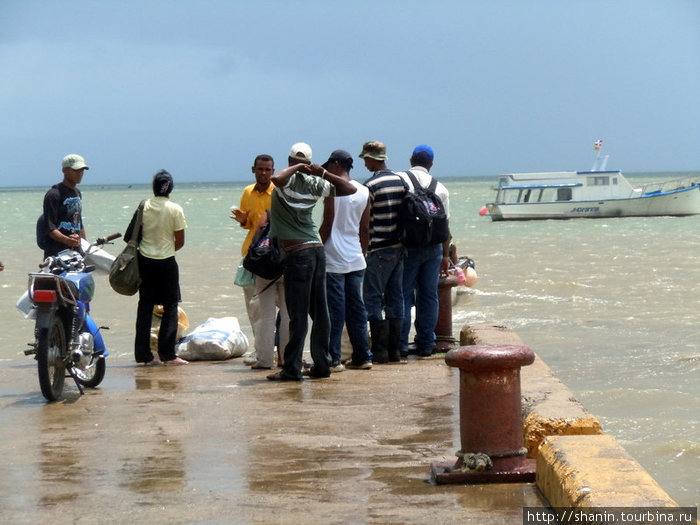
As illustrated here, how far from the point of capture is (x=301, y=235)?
7.52m

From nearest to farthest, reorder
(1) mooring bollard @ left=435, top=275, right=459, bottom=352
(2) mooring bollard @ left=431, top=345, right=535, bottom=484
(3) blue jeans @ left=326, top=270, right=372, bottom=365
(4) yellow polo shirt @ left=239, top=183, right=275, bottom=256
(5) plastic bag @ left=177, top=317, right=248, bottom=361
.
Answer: (2) mooring bollard @ left=431, top=345, right=535, bottom=484
(3) blue jeans @ left=326, top=270, right=372, bottom=365
(4) yellow polo shirt @ left=239, top=183, right=275, bottom=256
(1) mooring bollard @ left=435, top=275, right=459, bottom=352
(5) plastic bag @ left=177, top=317, right=248, bottom=361

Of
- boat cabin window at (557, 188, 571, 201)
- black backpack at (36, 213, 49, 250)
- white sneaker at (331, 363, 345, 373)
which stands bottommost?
boat cabin window at (557, 188, 571, 201)

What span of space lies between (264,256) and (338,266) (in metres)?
0.57

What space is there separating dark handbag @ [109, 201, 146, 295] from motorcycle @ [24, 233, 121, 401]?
1.60ft

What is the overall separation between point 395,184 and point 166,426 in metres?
2.98

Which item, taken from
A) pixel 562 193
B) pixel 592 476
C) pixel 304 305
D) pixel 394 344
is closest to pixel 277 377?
pixel 304 305

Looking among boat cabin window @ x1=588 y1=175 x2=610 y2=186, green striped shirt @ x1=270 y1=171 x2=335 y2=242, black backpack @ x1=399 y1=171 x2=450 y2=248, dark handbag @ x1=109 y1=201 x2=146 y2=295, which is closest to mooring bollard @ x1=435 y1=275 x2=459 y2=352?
black backpack @ x1=399 y1=171 x2=450 y2=248

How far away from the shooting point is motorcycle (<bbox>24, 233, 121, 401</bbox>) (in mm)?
6980

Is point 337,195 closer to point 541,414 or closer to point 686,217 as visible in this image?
point 541,414

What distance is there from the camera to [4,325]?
1418 centimetres

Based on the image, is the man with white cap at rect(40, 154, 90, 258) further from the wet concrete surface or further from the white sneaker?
the white sneaker

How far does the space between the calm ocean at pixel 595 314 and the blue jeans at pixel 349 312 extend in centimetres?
178

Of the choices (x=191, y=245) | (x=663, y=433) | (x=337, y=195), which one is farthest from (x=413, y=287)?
(x=191, y=245)

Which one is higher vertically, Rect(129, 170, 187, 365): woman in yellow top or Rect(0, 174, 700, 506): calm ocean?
Rect(129, 170, 187, 365): woman in yellow top
